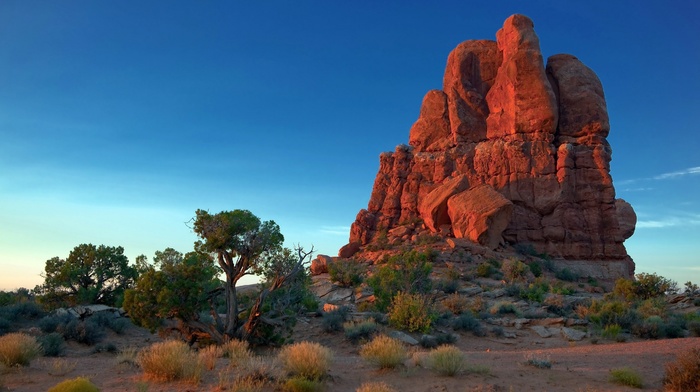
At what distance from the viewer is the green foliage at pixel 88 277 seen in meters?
23.5

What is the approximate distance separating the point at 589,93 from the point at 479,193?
18.6m

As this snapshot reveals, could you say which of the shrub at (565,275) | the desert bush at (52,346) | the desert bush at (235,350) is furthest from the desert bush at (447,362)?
the shrub at (565,275)

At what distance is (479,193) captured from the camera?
4406cm

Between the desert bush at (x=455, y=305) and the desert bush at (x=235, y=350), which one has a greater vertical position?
the desert bush at (x=455, y=305)

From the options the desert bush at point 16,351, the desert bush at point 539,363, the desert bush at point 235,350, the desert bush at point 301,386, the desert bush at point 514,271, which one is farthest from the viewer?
the desert bush at point 514,271

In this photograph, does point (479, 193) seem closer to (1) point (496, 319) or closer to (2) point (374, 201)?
(2) point (374, 201)

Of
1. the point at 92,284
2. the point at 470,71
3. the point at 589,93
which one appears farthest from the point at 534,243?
the point at 92,284

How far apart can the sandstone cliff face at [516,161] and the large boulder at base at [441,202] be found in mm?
102

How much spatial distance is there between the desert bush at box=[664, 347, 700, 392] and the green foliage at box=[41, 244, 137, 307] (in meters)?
22.6

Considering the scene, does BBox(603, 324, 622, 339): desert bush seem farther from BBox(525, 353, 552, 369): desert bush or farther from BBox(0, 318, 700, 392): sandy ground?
BBox(525, 353, 552, 369): desert bush

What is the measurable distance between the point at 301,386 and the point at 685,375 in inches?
299

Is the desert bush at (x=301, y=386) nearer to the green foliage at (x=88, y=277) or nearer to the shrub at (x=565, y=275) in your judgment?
the green foliage at (x=88, y=277)

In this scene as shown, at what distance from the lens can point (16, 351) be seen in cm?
1141

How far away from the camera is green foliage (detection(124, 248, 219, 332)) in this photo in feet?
47.0
